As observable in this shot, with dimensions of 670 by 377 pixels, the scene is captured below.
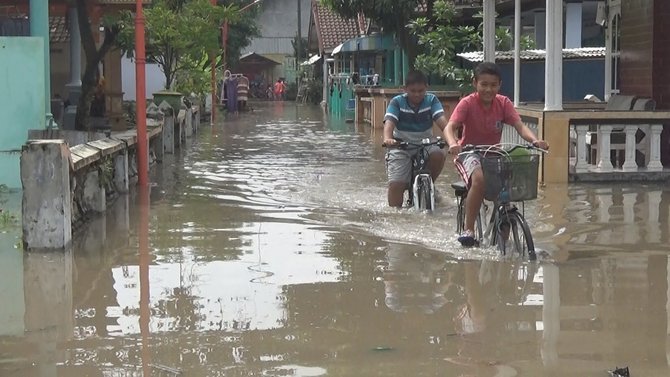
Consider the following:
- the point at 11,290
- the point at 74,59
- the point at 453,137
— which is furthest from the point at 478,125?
the point at 74,59

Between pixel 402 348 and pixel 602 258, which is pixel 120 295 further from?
pixel 602 258

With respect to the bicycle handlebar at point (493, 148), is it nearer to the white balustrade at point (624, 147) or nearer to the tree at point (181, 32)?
the white balustrade at point (624, 147)

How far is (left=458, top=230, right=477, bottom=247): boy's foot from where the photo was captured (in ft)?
28.4

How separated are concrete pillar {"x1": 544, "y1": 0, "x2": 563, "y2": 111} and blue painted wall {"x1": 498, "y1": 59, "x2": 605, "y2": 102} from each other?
27.3 feet

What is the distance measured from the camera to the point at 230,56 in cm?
5409

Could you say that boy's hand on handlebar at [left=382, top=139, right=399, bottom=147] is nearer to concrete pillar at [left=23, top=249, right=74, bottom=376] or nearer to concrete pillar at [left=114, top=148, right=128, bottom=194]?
concrete pillar at [left=23, top=249, right=74, bottom=376]

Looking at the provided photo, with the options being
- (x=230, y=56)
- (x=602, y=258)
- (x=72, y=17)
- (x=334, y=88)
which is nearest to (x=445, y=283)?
(x=602, y=258)

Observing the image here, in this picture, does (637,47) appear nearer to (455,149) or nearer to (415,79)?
(415,79)

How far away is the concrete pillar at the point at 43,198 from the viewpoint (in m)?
8.62

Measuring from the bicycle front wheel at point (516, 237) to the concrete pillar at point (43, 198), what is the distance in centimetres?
370

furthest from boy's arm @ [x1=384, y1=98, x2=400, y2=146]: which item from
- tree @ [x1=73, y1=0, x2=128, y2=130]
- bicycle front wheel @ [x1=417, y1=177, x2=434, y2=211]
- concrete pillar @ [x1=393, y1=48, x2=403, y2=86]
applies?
concrete pillar @ [x1=393, y1=48, x2=403, y2=86]

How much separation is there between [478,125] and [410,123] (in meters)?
2.22

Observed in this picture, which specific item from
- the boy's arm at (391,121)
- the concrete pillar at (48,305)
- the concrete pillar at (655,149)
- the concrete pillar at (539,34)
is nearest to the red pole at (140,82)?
the boy's arm at (391,121)

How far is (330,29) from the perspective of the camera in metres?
48.7
